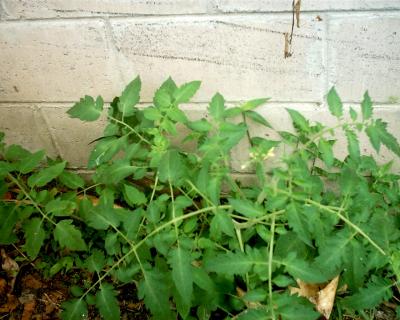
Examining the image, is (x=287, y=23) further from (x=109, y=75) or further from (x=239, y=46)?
(x=109, y=75)

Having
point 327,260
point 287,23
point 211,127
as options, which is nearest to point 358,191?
point 327,260

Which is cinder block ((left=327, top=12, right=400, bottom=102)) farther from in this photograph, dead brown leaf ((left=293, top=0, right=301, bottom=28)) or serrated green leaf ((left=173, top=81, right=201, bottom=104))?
serrated green leaf ((left=173, top=81, right=201, bottom=104))

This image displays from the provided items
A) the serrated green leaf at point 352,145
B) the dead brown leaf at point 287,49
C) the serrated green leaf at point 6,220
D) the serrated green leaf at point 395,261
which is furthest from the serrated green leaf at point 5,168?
Result: the serrated green leaf at point 395,261

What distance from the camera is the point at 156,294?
1.31m

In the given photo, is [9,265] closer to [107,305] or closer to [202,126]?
[107,305]

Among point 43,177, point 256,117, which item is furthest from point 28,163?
point 256,117

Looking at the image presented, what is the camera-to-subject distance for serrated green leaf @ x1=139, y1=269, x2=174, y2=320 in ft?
4.26

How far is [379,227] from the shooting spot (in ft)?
4.41

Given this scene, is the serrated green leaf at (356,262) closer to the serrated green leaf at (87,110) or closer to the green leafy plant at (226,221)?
the green leafy plant at (226,221)

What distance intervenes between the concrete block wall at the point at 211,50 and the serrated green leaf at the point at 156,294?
792mm

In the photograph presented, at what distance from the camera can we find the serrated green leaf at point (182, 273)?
1.23 m

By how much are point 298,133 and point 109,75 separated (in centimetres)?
87

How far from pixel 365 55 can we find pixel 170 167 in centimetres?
87

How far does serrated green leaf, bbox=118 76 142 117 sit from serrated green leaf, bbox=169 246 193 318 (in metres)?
0.59
